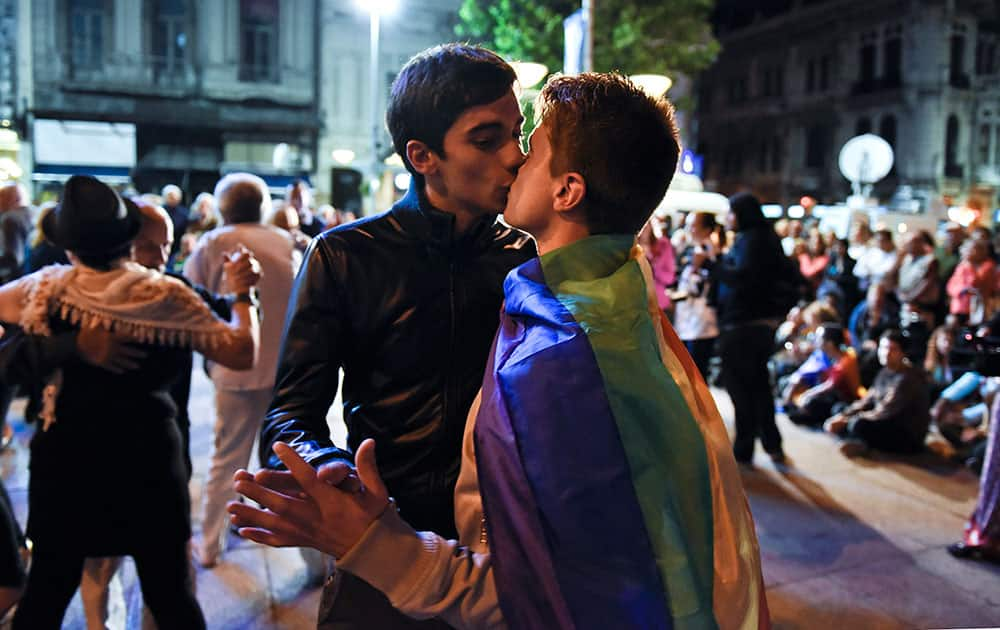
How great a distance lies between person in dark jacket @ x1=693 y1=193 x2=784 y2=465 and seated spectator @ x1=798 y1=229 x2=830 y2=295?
587 cm

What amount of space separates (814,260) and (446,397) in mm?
11436

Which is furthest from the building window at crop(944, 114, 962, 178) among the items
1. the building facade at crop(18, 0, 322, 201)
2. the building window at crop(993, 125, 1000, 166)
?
the building facade at crop(18, 0, 322, 201)

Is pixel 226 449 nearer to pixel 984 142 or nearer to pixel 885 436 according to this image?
pixel 885 436

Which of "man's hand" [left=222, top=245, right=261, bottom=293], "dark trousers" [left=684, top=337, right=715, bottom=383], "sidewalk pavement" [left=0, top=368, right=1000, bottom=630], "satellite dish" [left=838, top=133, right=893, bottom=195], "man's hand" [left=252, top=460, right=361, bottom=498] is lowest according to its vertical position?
"sidewalk pavement" [left=0, top=368, right=1000, bottom=630]

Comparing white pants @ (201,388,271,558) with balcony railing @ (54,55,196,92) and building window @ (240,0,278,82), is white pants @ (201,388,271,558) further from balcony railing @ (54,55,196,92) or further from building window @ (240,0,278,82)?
→ building window @ (240,0,278,82)

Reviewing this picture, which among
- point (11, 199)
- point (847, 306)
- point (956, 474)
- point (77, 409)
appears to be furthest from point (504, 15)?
point (77, 409)

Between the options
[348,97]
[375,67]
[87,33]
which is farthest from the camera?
[348,97]

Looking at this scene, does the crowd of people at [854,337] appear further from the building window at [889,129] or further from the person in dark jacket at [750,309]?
the building window at [889,129]

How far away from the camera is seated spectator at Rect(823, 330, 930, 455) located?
6.89 meters

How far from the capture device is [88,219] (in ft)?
9.00

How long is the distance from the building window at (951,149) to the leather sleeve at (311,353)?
132 ft

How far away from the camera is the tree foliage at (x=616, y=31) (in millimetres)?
17344

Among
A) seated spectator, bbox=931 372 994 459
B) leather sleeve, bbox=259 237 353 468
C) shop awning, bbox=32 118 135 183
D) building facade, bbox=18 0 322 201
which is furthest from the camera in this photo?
building facade, bbox=18 0 322 201

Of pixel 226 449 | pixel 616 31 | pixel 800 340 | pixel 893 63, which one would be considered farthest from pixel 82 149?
pixel 893 63
